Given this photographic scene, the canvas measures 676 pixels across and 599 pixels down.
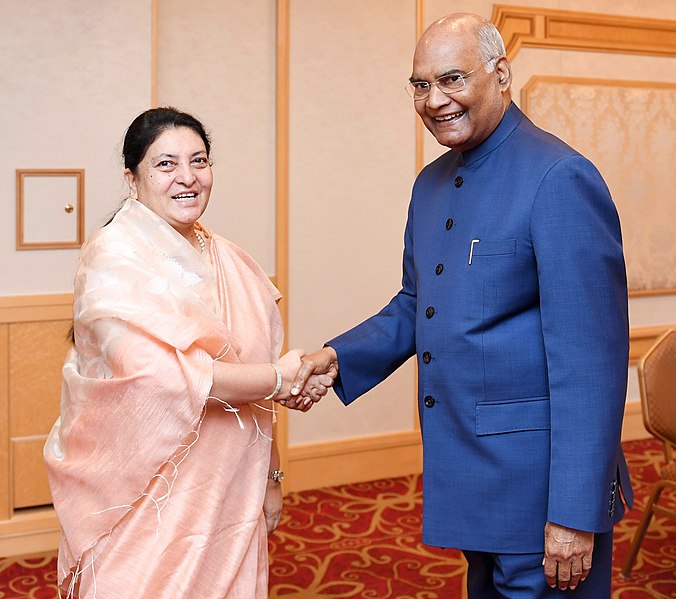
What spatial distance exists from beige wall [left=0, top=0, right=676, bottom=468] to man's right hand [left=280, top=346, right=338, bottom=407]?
1.89m

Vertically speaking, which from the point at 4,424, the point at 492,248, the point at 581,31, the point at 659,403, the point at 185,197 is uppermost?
the point at 581,31

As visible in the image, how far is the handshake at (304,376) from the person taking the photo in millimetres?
2439

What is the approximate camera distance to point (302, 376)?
8.17 ft

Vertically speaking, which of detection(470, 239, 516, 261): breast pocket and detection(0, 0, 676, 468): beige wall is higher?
detection(0, 0, 676, 468): beige wall

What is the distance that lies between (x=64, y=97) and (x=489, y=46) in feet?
7.84

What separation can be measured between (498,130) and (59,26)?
245cm

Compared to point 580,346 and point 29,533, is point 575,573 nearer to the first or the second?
point 580,346

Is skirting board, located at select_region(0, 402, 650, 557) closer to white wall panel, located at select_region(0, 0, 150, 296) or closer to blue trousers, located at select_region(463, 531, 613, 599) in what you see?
white wall panel, located at select_region(0, 0, 150, 296)

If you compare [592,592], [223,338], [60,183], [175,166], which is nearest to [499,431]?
[592,592]

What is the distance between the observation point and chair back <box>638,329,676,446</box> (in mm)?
3629

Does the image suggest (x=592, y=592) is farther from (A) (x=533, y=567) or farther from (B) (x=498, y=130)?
(B) (x=498, y=130)

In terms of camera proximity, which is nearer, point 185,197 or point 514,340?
point 514,340

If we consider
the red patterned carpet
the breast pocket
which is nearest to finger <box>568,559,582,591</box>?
the breast pocket

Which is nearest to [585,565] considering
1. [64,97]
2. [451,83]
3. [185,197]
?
[451,83]
